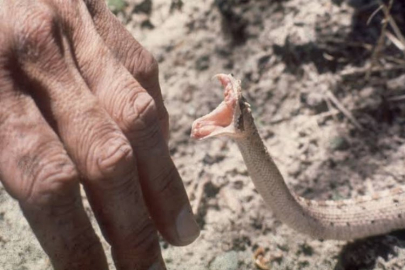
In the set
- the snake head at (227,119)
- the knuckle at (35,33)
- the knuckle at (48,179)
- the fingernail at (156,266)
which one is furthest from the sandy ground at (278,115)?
the knuckle at (35,33)

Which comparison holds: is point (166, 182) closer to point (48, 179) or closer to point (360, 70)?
point (48, 179)

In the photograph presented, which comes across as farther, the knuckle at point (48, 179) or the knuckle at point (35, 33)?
the knuckle at point (35, 33)

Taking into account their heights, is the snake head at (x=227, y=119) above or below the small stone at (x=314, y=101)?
above

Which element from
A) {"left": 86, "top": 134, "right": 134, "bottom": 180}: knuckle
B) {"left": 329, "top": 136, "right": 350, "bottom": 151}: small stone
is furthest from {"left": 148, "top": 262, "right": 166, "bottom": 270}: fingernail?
{"left": 329, "top": 136, "right": 350, "bottom": 151}: small stone

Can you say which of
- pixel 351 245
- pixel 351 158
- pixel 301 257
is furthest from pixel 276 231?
pixel 351 158

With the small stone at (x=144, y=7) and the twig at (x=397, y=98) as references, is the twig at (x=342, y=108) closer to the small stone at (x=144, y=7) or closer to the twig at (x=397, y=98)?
the twig at (x=397, y=98)

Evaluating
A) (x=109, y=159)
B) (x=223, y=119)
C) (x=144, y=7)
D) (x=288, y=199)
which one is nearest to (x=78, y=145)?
(x=109, y=159)
